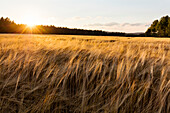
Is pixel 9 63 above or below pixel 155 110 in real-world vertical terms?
above

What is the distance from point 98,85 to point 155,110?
1.30 ft

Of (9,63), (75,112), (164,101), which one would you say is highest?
(9,63)

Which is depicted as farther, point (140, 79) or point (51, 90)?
point (140, 79)

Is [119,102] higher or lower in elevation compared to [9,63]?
lower

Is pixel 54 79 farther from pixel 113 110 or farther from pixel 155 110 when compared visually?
pixel 155 110

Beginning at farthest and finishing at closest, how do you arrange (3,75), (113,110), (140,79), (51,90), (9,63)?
1. (9,63)
2. (3,75)
3. (140,79)
4. (51,90)
5. (113,110)

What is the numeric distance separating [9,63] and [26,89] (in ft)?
1.55

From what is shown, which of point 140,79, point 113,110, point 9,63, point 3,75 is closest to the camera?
point 113,110

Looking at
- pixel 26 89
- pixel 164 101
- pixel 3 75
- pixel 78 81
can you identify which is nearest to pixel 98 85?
pixel 78 81

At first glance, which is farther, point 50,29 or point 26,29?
point 50,29

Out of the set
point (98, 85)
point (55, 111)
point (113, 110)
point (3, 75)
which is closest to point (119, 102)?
point (113, 110)

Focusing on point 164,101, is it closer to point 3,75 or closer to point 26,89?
point 26,89

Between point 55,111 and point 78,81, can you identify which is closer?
point 55,111

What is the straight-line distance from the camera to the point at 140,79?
106 centimetres
